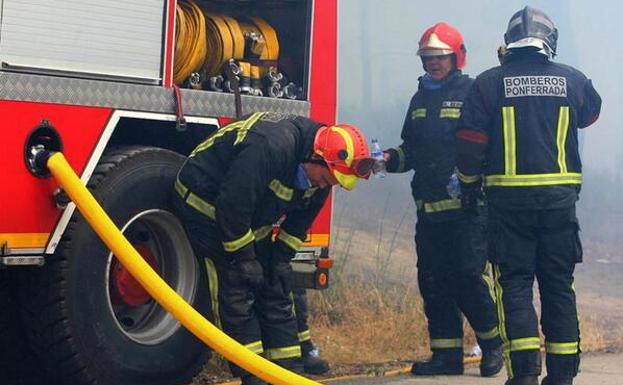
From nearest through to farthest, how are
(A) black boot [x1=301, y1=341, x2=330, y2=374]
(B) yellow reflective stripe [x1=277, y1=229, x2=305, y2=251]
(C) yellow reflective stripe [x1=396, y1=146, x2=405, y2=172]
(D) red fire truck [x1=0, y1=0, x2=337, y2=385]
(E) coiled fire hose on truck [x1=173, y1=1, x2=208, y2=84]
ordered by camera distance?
(D) red fire truck [x1=0, y1=0, x2=337, y2=385] < (B) yellow reflective stripe [x1=277, y1=229, x2=305, y2=251] < (E) coiled fire hose on truck [x1=173, y1=1, x2=208, y2=84] < (A) black boot [x1=301, y1=341, x2=330, y2=374] < (C) yellow reflective stripe [x1=396, y1=146, x2=405, y2=172]

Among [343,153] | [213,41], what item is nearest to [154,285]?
Result: [343,153]

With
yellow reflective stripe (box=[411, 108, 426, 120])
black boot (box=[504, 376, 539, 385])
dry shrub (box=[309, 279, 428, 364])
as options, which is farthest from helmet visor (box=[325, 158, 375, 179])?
dry shrub (box=[309, 279, 428, 364])

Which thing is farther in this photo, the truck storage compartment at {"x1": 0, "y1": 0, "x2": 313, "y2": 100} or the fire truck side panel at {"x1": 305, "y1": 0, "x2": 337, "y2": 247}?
the fire truck side panel at {"x1": 305, "y1": 0, "x2": 337, "y2": 247}

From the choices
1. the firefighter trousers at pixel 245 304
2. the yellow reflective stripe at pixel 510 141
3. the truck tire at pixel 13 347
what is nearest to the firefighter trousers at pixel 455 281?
the yellow reflective stripe at pixel 510 141

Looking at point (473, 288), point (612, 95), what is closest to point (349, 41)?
point (612, 95)

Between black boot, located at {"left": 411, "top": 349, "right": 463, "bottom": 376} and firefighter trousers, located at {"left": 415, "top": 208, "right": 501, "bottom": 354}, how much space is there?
0.02 metres

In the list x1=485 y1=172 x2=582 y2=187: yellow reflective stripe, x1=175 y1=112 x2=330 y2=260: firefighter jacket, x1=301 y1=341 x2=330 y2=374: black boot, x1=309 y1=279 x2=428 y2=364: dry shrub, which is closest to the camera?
x1=175 y1=112 x2=330 y2=260: firefighter jacket

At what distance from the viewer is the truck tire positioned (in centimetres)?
566

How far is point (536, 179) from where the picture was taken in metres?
6.19

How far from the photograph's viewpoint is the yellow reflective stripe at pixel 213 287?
5785mm

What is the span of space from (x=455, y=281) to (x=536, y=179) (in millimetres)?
1224

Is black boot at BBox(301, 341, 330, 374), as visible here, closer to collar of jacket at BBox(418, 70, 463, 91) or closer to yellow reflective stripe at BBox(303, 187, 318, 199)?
yellow reflective stripe at BBox(303, 187, 318, 199)

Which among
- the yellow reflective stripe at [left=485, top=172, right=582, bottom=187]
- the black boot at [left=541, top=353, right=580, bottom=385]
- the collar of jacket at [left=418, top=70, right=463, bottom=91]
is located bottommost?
the black boot at [left=541, top=353, right=580, bottom=385]

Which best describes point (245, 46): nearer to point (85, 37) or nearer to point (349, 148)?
point (85, 37)
